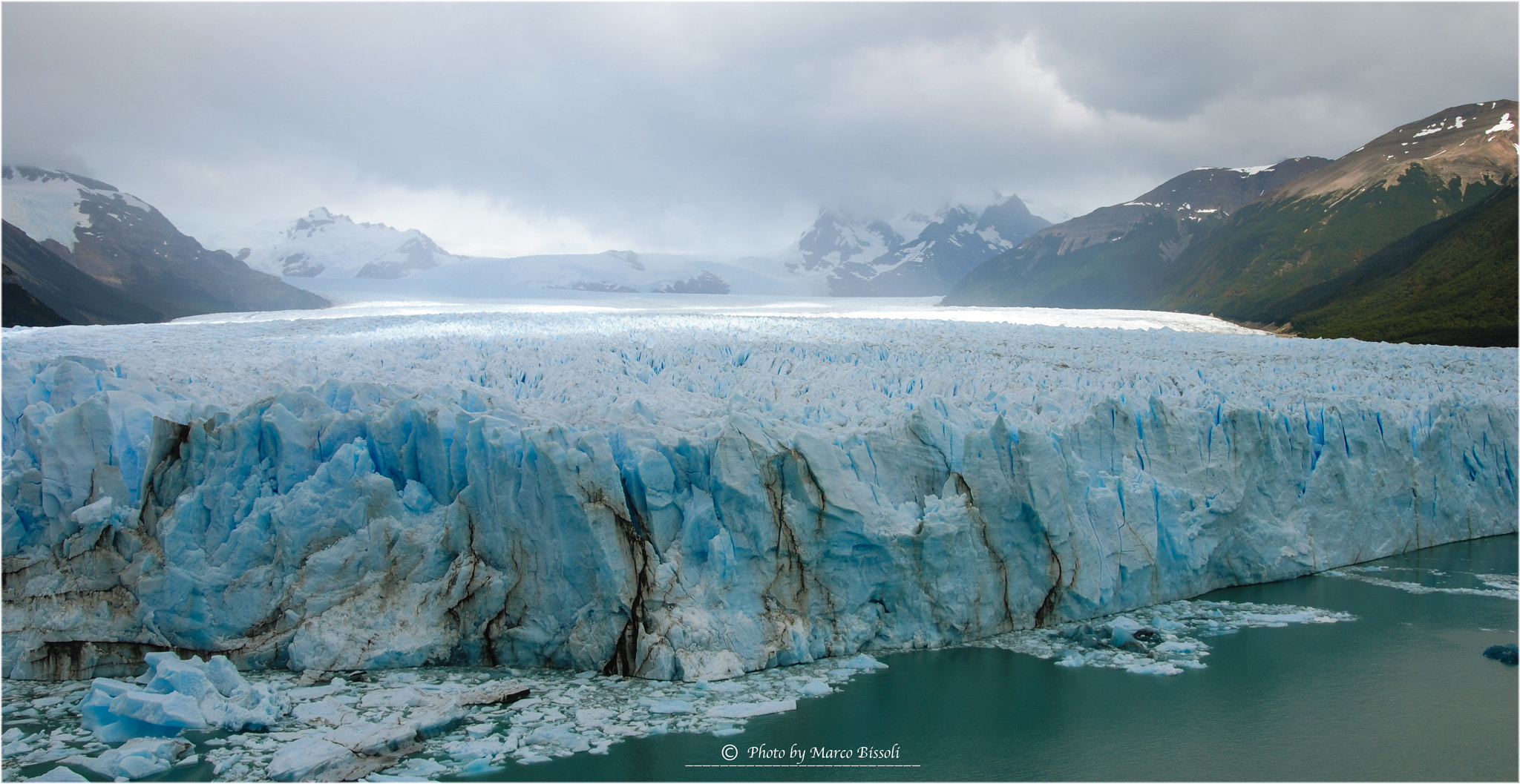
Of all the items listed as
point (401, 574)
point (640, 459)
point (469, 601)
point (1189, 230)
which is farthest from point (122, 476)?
point (1189, 230)

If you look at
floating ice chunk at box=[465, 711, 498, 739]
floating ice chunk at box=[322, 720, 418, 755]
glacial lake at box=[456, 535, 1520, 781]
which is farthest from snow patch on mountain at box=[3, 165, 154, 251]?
glacial lake at box=[456, 535, 1520, 781]

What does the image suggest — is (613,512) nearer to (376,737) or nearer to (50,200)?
(376,737)

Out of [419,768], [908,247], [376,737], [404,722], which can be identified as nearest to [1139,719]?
[419,768]

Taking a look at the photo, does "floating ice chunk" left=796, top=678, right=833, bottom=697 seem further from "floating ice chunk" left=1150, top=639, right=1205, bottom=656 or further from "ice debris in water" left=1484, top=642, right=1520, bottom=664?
"ice debris in water" left=1484, top=642, right=1520, bottom=664

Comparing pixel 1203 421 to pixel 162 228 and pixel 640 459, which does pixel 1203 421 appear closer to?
pixel 640 459

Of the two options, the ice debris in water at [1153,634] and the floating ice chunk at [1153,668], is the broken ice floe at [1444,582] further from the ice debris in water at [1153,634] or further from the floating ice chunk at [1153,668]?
the floating ice chunk at [1153,668]
